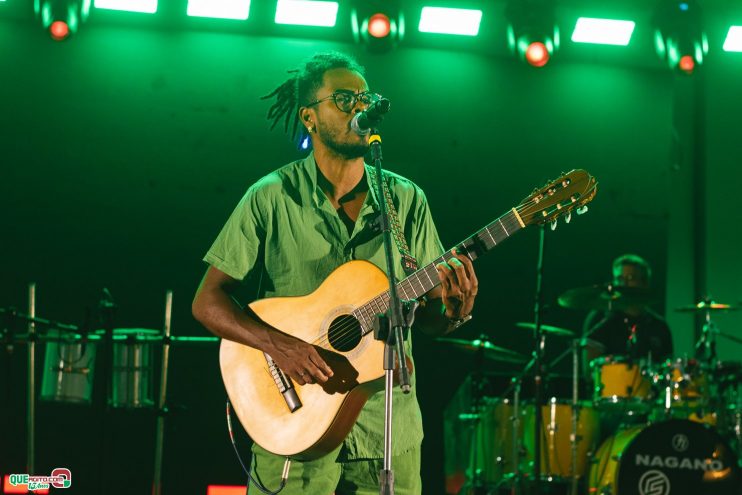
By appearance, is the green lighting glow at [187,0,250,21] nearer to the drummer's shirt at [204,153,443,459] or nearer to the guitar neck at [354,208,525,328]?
the drummer's shirt at [204,153,443,459]

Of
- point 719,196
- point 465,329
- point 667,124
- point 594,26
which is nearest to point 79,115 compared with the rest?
point 465,329

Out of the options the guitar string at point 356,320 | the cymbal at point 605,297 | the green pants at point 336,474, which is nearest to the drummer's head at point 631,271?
the cymbal at point 605,297

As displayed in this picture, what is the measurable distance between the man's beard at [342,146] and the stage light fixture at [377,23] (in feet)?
11.8

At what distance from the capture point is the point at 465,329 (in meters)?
8.29

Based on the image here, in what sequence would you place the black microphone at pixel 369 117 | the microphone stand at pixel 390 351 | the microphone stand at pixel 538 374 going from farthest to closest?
the microphone stand at pixel 538 374
the black microphone at pixel 369 117
the microphone stand at pixel 390 351

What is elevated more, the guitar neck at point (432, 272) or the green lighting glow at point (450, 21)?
the green lighting glow at point (450, 21)

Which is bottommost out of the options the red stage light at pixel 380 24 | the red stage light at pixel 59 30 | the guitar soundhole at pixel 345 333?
the guitar soundhole at pixel 345 333

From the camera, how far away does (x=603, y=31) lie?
821 cm

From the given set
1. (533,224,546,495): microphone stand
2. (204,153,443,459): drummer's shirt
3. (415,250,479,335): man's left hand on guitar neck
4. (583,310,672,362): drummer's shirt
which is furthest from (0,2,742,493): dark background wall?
(415,250,479,335): man's left hand on guitar neck

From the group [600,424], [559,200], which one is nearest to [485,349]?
[600,424]

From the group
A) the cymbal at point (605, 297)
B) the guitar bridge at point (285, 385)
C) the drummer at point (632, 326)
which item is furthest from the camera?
the drummer at point (632, 326)

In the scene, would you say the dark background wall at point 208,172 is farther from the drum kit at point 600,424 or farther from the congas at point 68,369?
the congas at point 68,369

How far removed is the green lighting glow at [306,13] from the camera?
308 inches

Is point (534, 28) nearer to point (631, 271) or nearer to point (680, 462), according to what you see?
point (631, 271)
